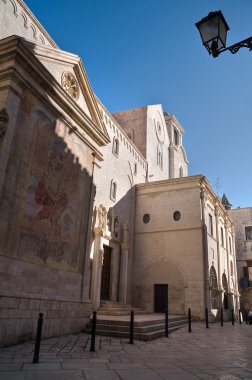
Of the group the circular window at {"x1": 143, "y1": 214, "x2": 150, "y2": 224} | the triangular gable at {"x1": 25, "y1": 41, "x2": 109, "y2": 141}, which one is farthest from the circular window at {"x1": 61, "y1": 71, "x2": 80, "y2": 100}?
the circular window at {"x1": 143, "y1": 214, "x2": 150, "y2": 224}

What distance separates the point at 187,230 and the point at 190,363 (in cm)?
1421

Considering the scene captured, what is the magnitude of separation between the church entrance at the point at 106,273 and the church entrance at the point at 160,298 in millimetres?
3619

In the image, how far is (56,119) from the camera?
35.5ft

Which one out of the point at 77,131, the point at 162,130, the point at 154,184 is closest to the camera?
the point at 77,131

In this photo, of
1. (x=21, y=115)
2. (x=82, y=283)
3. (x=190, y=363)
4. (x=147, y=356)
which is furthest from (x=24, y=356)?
(x=21, y=115)

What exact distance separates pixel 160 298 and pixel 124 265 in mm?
3126

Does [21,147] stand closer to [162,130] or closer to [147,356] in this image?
[147,356]

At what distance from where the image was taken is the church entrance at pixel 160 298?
1961 centimetres

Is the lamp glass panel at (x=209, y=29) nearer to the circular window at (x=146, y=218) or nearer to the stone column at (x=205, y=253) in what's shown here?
the stone column at (x=205, y=253)

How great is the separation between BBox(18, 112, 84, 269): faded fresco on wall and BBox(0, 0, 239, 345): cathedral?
1.3 inches

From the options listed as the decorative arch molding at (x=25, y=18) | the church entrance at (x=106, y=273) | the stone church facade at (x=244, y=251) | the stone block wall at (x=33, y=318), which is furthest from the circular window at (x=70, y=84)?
the stone church facade at (x=244, y=251)

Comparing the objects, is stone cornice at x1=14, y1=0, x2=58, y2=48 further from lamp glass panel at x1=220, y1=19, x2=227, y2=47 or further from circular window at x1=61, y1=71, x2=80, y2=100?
lamp glass panel at x1=220, y1=19, x2=227, y2=47

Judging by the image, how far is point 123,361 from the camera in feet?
20.7

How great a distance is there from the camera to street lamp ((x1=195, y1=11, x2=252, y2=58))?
4.50m
